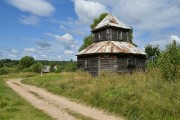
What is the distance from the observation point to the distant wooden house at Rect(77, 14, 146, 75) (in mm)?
31875

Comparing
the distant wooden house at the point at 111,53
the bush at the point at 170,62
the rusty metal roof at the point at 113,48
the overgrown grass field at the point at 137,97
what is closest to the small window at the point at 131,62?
the distant wooden house at the point at 111,53

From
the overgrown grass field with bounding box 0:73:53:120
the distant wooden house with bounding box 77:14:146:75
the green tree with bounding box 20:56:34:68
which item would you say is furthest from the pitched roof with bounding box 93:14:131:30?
the green tree with bounding box 20:56:34:68

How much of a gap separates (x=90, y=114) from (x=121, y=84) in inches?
172

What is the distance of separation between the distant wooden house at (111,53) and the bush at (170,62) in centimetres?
1367

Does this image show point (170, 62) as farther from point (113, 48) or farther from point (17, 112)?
point (113, 48)

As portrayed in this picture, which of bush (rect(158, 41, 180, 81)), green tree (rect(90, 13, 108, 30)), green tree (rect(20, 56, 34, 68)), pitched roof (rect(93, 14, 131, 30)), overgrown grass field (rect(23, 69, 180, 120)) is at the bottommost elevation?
overgrown grass field (rect(23, 69, 180, 120))

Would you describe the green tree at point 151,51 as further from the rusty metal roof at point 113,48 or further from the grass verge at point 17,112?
the grass verge at point 17,112

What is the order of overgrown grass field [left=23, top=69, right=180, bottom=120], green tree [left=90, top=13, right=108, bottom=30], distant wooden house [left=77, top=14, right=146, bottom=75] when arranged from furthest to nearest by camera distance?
green tree [left=90, top=13, right=108, bottom=30] → distant wooden house [left=77, top=14, right=146, bottom=75] → overgrown grass field [left=23, top=69, right=180, bottom=120]

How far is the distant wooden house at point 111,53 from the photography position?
31.9 meters

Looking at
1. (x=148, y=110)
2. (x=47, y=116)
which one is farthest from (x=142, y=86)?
(x=47, y=116)

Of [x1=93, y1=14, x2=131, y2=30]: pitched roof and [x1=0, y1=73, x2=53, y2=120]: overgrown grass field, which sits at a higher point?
[x1=93, y1=14, x2=131, y2=30]: pitched roof

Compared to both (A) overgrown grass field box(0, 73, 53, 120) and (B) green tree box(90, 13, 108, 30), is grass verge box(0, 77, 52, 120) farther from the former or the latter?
(B) green tree box(90, 13, 108, 30)

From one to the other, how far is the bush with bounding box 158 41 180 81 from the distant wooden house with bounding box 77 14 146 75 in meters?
13.7

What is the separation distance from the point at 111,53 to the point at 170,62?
48.7ft
